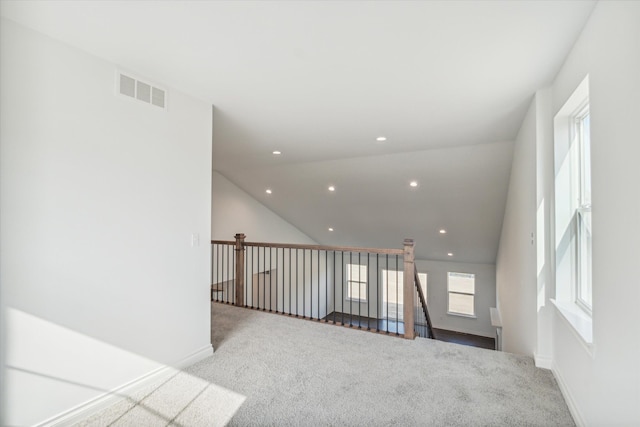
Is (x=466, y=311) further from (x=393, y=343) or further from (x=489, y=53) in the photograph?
(x=489, y=53)

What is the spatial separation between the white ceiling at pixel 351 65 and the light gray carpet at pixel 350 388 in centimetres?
235

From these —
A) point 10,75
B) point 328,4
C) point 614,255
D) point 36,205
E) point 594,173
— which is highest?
point 328,4

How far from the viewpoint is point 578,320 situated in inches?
76.3

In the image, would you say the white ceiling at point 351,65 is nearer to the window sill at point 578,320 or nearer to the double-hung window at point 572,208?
the double-hung window at point 572,208

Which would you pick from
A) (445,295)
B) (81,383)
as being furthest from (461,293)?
(81,383)

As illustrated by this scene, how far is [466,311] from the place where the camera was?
881 cm

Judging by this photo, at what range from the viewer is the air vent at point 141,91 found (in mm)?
2186

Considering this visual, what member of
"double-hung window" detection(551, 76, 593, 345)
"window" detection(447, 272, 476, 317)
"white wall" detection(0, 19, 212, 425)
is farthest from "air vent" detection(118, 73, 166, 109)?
"window" detection(447, 272, 476, 317)

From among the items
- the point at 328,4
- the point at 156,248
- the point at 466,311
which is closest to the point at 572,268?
the point at 328,4

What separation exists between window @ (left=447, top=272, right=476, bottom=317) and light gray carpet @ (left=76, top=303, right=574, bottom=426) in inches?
254

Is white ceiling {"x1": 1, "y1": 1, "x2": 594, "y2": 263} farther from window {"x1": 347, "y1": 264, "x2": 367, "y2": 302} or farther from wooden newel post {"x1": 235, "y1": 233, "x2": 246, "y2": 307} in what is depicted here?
window {"x1": 347, "y1": 264, "x2": 367, "y2": 302}

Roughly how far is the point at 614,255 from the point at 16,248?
305cm

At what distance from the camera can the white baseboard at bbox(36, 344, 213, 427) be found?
184 centimetres

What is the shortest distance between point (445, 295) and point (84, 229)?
9.05 m
